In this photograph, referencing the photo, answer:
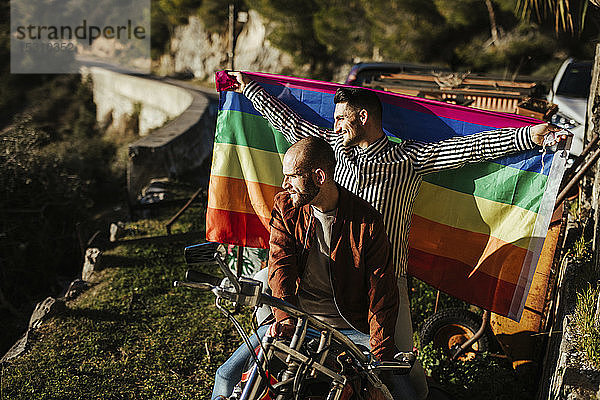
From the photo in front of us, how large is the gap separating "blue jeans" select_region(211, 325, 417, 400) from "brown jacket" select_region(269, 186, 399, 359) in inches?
4.8

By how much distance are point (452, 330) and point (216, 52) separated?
35592 millimetres

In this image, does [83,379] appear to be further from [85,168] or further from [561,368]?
[85,168]

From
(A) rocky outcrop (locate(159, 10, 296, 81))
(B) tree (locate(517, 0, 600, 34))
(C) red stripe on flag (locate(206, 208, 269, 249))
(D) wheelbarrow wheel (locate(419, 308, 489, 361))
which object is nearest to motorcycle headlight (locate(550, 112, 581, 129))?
(B) tree (locate(517, 0, 600, 34))

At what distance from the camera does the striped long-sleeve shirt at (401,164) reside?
11.1 ft

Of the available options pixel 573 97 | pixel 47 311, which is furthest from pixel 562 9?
pixel 47 311

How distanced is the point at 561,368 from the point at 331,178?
1.53m

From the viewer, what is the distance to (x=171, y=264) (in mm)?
6879

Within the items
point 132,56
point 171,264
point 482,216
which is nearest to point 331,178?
point 482,216

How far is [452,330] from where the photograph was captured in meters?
4.63

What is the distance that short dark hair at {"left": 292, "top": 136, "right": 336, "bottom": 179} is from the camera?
2666 mm

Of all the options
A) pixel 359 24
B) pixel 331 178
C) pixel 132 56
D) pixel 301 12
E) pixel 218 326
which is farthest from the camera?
pixel 132 56

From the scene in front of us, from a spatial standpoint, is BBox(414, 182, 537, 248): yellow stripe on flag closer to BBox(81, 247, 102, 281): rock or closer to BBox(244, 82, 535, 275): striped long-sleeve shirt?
BBox(244, 82, 535, 275): striped long-sleeve shirt

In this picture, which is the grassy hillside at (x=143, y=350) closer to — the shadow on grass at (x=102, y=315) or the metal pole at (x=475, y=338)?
the shadow on grass at (x=102, y=315)

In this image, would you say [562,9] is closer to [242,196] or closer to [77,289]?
[242,196]
